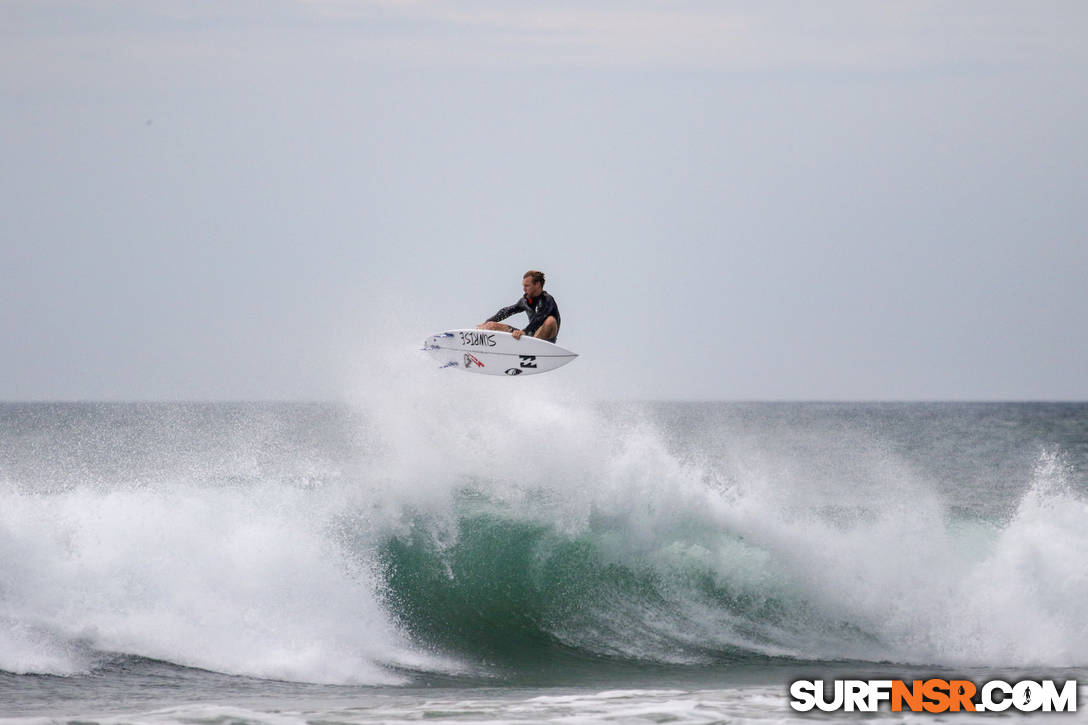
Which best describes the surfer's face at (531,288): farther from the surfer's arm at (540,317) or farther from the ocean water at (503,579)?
the ocean water at (503,579)

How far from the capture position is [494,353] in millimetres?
12836

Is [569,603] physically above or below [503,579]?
below

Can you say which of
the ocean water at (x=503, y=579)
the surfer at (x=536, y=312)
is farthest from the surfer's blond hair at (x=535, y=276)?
the ocean water at (x=503, y=579)

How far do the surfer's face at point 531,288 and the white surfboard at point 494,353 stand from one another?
0.58 meters

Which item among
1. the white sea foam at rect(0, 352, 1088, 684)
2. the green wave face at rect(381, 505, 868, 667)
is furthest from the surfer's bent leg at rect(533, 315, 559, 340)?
the green wave face at rect(381, 505, 868, 667)

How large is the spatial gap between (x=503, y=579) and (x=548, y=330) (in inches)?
110

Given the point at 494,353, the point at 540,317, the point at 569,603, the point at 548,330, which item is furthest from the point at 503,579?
the point at 540,317

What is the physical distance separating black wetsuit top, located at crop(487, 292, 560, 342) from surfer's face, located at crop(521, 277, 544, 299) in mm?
59

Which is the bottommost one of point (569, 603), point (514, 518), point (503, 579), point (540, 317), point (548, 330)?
point (569, 603)

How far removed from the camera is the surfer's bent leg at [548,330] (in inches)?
481

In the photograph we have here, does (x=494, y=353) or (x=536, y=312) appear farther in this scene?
(x=494, y=353)

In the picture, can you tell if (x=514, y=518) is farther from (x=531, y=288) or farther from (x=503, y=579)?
(x=531, y=288)

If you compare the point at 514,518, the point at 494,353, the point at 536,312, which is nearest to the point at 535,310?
the point at 536,312

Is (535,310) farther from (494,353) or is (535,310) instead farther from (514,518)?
(514,518)
